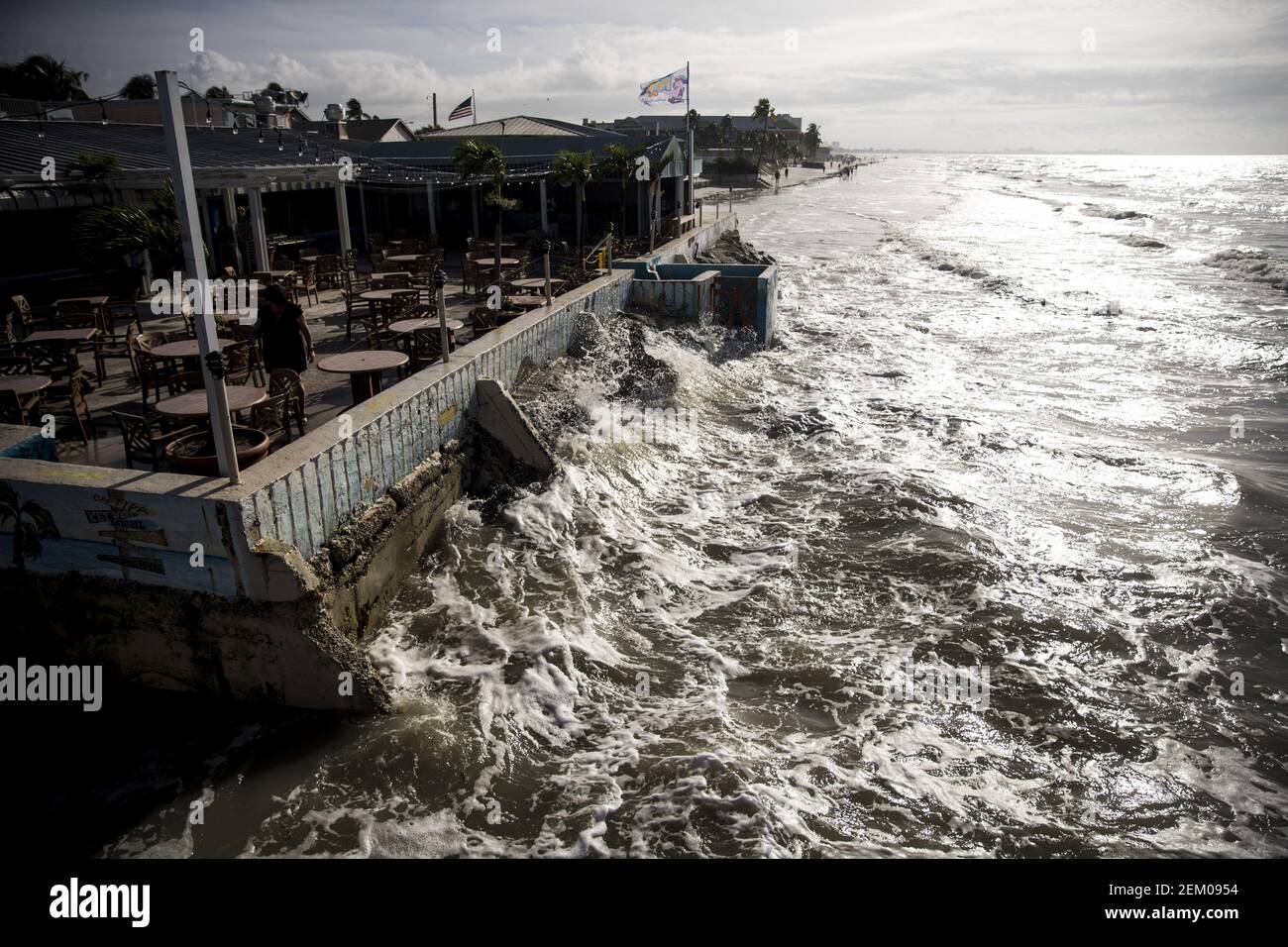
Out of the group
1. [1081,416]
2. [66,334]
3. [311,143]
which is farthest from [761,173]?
[66,334]

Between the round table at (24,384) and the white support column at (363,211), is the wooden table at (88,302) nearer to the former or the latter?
the round table at (24,384)

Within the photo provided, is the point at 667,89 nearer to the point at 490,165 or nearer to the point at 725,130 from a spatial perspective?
the point at 490,165

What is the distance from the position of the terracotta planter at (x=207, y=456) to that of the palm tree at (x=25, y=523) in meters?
0.91

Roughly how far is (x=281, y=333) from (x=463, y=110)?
54.3ft

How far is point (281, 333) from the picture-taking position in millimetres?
9195

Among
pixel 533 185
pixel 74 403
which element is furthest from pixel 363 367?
pixel 533 185

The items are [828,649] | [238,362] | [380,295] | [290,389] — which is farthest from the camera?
[380,295]

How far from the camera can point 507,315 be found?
41.3ft

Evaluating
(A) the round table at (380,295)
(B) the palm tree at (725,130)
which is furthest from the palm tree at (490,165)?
(B) the palm tree at (725,130)

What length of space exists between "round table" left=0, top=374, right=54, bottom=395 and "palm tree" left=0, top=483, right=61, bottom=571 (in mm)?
2501

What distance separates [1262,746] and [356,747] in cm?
678

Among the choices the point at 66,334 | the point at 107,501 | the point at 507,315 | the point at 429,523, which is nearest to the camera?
the point at 107,501

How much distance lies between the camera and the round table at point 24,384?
7.67 m
